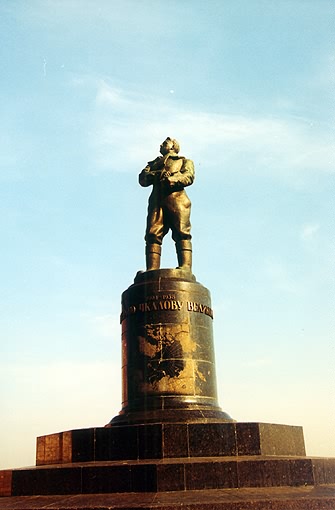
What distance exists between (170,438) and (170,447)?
14 cm

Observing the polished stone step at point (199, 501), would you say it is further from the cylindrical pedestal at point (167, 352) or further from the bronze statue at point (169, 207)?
the bronze statue at point (169, 207)

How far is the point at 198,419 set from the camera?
976 cm

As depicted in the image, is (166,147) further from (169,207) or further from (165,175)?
(169,207)

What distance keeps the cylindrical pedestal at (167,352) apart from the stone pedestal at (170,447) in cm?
2

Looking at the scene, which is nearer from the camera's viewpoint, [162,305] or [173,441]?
[173,441]

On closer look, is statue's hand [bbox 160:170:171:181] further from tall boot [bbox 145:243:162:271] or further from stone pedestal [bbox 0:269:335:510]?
stone pedestal [bbox 0:269:335:510]

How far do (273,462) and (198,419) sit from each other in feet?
7.13

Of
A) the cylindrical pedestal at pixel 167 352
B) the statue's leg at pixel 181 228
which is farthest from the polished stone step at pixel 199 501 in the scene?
the statue's leg at pixel 181 228

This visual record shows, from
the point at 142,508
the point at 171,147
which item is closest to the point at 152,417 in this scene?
the point at 142,508

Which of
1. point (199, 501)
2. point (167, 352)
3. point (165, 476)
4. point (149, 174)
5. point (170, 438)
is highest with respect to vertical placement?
point (149, 174)

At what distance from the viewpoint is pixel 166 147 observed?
13422 millimetres

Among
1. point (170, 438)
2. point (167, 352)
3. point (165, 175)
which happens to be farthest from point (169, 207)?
point (170, 438)

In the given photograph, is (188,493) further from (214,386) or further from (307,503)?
(214,386)

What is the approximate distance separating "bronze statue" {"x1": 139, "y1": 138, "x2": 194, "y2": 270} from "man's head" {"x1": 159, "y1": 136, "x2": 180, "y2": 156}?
17 cm
